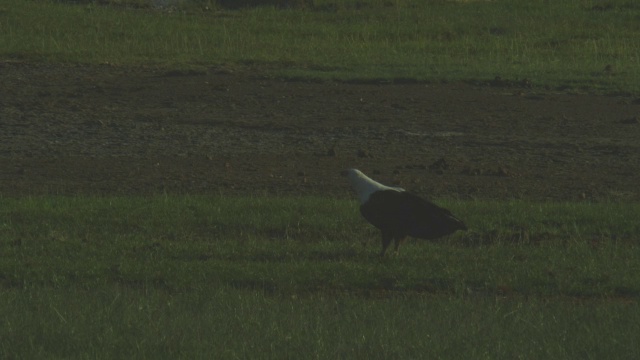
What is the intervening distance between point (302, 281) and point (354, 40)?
1433cm

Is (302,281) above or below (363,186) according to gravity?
below

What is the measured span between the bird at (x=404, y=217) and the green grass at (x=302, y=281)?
0.73 feet

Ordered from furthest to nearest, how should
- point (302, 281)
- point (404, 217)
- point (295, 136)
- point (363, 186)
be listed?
1. point (295, 136)
2. point (363, 186)
3. point (404, 217)
4. point (302, 281)

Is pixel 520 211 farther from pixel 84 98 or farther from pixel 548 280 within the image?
pixel 84 98

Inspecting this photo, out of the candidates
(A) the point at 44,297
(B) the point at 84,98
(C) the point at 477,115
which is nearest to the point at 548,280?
(A) the point at 44,297

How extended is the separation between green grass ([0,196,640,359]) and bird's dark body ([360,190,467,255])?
22 centimetres

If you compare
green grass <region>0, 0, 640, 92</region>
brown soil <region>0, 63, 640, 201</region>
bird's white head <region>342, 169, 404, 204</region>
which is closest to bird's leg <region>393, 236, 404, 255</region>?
bird's white head <region>342, 169, 404, 204</region>

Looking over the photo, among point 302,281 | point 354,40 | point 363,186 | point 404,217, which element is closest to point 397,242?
point 404,217

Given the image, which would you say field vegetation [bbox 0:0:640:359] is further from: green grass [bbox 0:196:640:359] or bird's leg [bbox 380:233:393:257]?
bird's leg [bbox 380:233:393:257]

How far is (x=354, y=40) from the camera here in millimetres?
22188

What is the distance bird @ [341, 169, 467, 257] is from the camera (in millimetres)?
8625

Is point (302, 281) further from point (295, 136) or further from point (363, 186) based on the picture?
point (295, 136)

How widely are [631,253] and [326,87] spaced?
8507 millimetres

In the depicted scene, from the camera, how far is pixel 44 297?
750 centimetres
